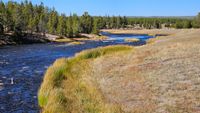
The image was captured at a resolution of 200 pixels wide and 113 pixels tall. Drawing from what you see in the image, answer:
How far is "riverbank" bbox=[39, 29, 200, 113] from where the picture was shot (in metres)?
20.1

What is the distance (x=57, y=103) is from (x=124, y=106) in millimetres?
4243

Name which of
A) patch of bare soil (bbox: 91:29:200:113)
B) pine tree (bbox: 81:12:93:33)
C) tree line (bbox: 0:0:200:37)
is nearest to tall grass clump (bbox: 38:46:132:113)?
patch of bare soil (bbox: 91:29:200:113)

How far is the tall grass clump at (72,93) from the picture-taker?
20.4m

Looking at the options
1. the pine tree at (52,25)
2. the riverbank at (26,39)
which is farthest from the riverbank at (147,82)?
the pine tree at (52,25)

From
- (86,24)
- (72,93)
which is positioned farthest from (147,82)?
(86,24)

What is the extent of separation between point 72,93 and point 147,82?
5.50 meters

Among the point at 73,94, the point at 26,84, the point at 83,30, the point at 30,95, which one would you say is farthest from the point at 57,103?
the point at 83,30

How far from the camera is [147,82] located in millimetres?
25906

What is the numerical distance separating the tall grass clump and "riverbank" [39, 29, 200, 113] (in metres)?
0.08

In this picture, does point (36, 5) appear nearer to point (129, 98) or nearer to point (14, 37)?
point (14, 37)

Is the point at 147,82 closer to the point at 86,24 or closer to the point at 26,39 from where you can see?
the point at 26,39

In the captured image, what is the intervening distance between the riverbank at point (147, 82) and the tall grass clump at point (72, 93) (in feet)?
0.27

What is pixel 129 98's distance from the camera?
22250 mm

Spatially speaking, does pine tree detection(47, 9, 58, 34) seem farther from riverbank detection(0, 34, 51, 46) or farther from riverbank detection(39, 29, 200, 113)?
riverbank detection(39, 29, 200, 113)
